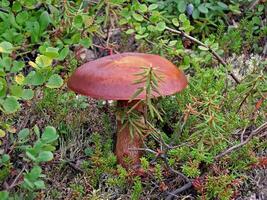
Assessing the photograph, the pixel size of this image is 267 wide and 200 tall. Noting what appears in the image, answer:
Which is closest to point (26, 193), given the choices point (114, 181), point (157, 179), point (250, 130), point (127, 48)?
point (114, 181)

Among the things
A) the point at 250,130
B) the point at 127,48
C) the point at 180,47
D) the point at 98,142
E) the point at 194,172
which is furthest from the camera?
the point at 127,48

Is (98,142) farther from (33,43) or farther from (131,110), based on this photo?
(33,43)

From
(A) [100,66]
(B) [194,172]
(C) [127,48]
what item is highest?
(A) [100,66]

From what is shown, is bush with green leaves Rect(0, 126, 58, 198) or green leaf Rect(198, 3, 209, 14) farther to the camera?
green leaf Rect(198, 3, 209, 14)

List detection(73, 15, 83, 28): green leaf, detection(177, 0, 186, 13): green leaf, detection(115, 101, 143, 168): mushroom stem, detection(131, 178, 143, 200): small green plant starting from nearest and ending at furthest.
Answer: detection(131, 178, 143, 200): small green plant → detection(115, 101, 143, 168): mushroom stem → detection(73, 15, 83, 28): green leaf → detection(177, 0, 186, 13): green leaf

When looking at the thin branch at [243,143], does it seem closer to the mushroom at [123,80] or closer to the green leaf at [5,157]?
the mushroom at [123,80]

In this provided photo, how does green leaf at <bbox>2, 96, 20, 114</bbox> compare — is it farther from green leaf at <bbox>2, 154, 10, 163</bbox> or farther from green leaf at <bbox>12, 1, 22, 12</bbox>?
green leaf at <bbox>12, 1, 22, 12</bbox>

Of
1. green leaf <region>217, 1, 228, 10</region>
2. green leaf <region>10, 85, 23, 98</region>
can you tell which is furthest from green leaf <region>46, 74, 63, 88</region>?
green leaf <region>217, 1, 228, 10</region>

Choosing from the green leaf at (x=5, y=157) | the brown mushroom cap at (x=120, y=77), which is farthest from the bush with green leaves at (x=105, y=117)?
the brown mushroom cap at (x=120, y=77)

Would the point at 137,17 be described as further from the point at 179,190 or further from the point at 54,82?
the point at 179,190

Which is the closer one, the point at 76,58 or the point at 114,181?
the point at 114,181
